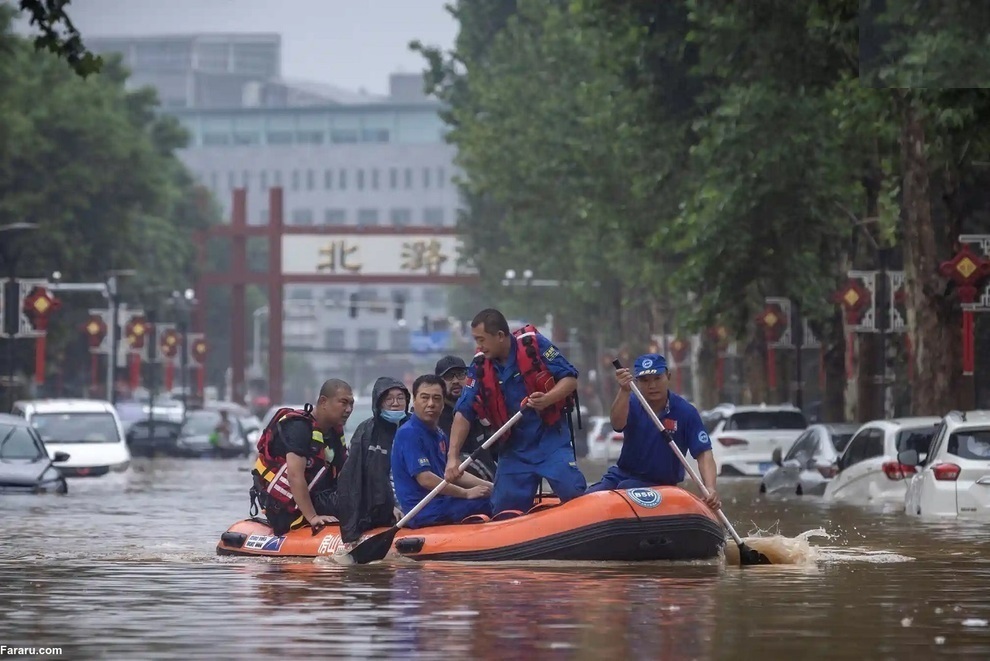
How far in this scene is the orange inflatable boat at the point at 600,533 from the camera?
17.9 meters

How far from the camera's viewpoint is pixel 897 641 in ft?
42.1

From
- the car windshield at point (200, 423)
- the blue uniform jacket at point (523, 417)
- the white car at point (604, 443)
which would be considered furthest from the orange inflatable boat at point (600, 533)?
the car windshield at point (200, 423)

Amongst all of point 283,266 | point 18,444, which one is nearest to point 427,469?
point 18,444

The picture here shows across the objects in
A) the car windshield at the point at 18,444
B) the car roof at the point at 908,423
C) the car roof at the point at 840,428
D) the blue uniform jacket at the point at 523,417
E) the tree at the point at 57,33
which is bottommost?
the car windshield at the point at 18,444

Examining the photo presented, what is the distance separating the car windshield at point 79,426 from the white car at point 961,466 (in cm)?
2222

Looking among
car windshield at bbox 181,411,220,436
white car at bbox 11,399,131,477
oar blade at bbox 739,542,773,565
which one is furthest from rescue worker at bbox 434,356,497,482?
car windshield at bbox 181,411,220,436

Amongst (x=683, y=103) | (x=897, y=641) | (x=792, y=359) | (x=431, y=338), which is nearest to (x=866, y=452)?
(x=683, y=103)

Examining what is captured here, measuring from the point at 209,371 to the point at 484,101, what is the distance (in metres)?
81.0

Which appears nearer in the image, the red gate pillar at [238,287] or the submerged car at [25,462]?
the submerged car at [25,462]

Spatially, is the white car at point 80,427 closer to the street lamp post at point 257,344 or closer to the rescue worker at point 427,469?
the rescue worker at point 427,469

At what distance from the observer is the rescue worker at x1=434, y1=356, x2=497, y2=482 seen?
19.5 metres

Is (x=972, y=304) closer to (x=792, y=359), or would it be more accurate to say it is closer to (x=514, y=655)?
(x=514, y=655)

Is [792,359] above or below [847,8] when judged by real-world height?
below

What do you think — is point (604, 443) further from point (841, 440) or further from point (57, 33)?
point (57, 33)
